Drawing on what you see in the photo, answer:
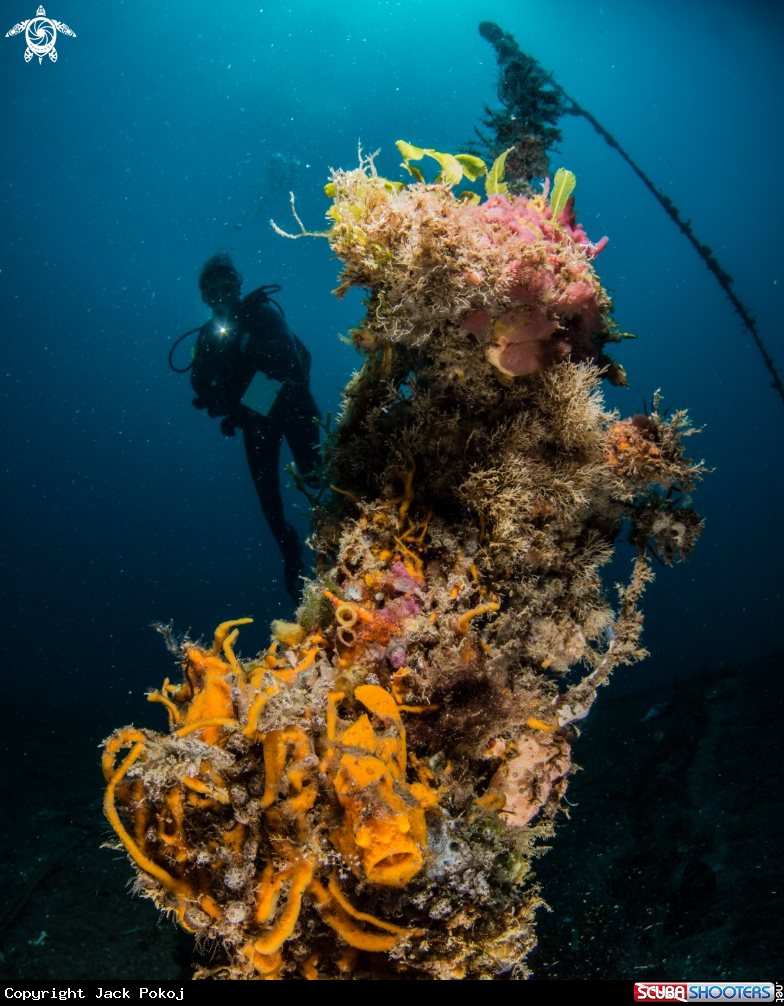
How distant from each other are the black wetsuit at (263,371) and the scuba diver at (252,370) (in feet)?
0.06

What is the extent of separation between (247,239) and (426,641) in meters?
106

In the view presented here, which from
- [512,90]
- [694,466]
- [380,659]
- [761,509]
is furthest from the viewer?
[761,509]

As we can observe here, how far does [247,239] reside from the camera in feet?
297

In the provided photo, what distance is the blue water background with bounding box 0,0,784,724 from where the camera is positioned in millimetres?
59656

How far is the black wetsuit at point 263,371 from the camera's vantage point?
9711mm

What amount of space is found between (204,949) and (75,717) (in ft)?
62.1

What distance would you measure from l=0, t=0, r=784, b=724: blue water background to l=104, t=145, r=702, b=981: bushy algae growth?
33.8 metres

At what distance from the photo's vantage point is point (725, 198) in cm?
9769

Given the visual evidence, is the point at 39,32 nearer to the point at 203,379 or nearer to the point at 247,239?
the point at 247,239

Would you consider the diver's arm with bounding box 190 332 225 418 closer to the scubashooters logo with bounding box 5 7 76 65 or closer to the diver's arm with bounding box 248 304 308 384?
the diver's arm with bounding box 248 304 308 384

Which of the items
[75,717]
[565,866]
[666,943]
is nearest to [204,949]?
[666,943]

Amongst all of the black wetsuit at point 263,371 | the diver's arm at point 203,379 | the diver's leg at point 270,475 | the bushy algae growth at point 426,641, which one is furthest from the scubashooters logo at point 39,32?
the bushy algae growth at point 426,641

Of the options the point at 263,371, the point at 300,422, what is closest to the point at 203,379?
the point at 263,371

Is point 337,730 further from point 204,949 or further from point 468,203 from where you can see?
point 468,203
